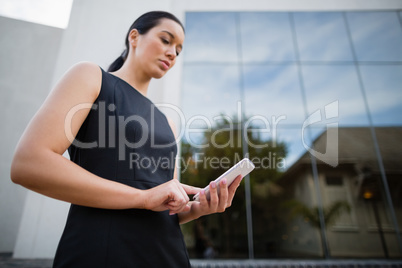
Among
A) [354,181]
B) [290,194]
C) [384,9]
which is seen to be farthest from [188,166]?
A: [384,9]

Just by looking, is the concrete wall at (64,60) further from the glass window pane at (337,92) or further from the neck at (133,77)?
the glass window pane at (337,92)

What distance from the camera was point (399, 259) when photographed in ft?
16.1

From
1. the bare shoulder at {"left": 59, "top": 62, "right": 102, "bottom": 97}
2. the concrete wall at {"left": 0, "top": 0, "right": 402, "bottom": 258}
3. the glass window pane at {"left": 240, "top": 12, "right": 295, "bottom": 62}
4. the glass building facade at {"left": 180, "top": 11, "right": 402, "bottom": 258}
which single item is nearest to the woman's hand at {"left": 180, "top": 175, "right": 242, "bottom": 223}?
the bare shoulder at {"left": 59, "top": 62, "right": 102, "bottom": 97}

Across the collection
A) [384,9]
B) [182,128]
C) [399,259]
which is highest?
[384,9]

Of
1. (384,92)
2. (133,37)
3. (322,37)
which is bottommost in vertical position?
(133,37)

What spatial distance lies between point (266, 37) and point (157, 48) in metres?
6.06

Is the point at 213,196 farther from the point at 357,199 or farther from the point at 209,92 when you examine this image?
the point at 357,199

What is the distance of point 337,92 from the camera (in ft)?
19.2

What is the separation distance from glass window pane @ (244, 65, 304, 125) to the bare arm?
5.30 meters

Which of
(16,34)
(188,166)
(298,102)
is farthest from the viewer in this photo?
(298,102)

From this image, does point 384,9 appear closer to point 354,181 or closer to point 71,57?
point 354,181

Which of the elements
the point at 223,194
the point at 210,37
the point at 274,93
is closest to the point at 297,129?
the point at 274,93

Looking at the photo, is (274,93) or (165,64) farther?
(274,93)

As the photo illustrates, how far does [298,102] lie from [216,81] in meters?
2.08
